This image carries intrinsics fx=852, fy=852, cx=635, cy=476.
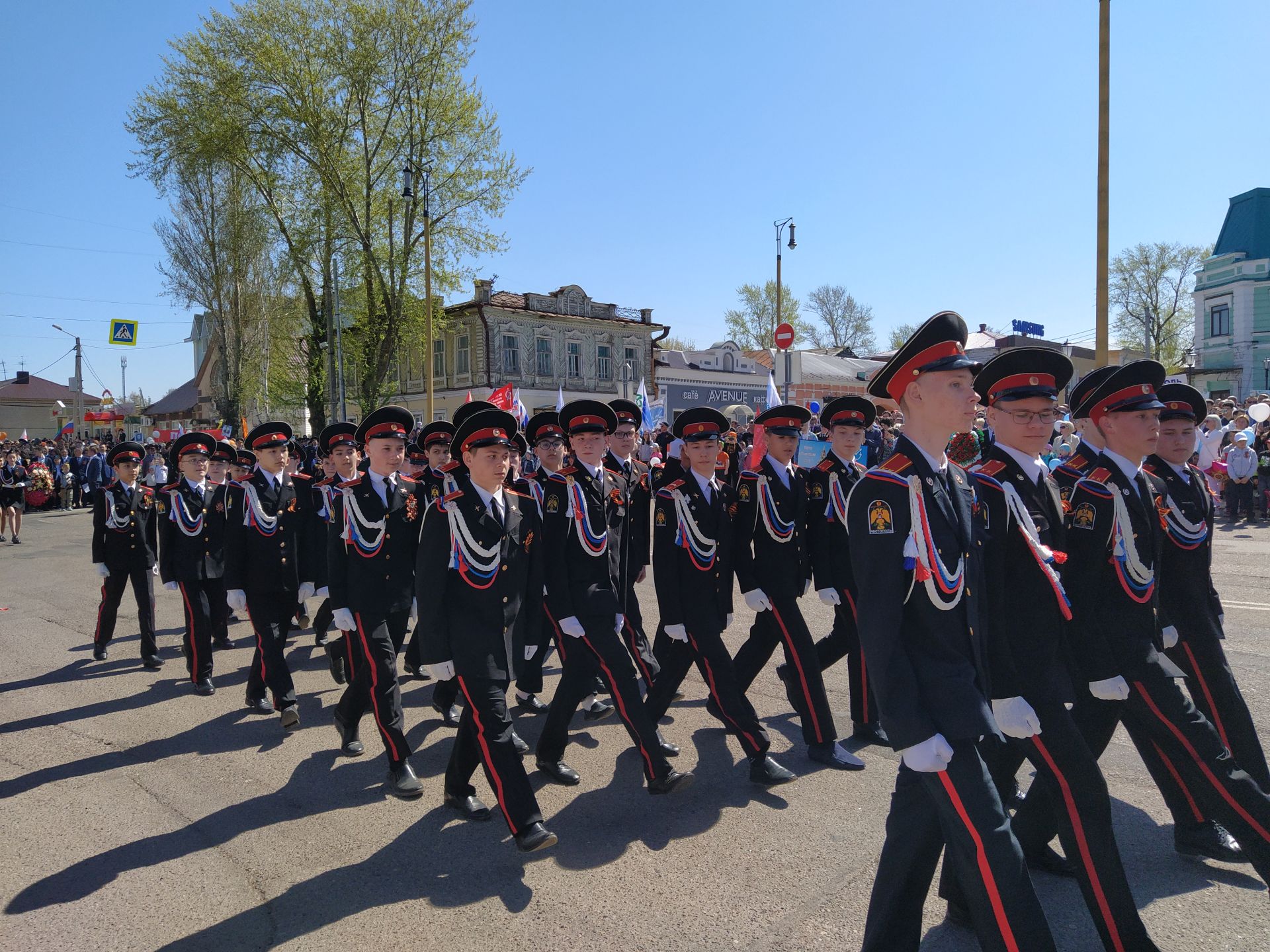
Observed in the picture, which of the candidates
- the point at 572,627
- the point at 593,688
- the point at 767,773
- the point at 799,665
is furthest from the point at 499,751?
the point at 799,665

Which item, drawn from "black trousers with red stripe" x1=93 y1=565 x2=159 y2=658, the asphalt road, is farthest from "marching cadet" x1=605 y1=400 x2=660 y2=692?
"black trousers with red stripe" x1=93 y1=565 x2=159 y2=658

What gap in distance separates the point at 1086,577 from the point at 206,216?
38505mm

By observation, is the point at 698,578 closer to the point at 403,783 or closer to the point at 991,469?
the point at 403,783

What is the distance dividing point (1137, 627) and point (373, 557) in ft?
13.3

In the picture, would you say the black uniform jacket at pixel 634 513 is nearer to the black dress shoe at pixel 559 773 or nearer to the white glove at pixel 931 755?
the black dress shoe at pixel 559 773

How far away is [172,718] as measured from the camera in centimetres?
640

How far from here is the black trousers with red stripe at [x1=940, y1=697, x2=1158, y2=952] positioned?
2.91 meters

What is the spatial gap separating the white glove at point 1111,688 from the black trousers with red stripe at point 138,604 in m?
7.64

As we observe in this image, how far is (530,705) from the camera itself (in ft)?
21.3

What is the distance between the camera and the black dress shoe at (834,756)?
197 inches

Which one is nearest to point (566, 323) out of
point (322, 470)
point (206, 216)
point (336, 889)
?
point (206, 216)

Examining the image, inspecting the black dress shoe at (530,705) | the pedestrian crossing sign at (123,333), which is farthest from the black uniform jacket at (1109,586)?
the pedestrian crossing sign at (123,333)

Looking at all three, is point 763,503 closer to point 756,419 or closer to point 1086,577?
point 756,419

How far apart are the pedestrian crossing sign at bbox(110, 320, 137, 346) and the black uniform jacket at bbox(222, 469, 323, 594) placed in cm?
2679
